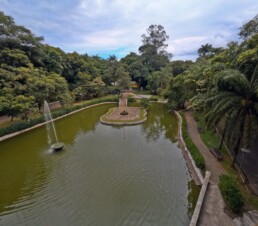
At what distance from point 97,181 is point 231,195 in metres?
6.75

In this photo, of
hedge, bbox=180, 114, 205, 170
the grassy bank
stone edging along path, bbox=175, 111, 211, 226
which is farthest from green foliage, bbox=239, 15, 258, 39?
stone edging along path, bbox=175, 111, 211, 226

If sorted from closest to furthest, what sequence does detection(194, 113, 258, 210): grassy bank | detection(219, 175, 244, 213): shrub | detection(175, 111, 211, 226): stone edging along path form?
detection(175, 111, 211, 226): stone edging along path
detection(219, 175, 244, 213): shrub
detection(194, 113, 258, 210): grassy bank

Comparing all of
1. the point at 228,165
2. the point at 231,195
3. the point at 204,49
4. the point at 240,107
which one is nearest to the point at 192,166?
the point at 228,165

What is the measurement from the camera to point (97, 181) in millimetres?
10883

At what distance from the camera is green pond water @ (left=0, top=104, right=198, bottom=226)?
8320mm

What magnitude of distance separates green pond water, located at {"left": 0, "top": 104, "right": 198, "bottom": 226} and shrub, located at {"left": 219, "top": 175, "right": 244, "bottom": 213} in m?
1.54

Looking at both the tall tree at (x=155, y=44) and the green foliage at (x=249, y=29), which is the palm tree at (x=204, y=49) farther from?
the green foliage at (x=249, y=29)

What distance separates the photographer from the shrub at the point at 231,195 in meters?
7.52

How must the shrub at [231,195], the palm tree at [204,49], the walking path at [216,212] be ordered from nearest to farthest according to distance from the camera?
the walking path at [216,212], the shrub at [231,195], the palm tree at [204,49]

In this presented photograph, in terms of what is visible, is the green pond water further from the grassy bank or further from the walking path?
the grassy bank

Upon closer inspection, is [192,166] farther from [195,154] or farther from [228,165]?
[228,165]

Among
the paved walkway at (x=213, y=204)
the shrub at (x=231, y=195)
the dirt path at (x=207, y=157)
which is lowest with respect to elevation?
the dirt path at (x=207, y=157)

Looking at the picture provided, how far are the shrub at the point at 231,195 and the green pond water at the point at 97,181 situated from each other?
1539mm

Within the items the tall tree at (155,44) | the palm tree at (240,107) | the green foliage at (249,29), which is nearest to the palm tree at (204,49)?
the tall tree at (155,44)
